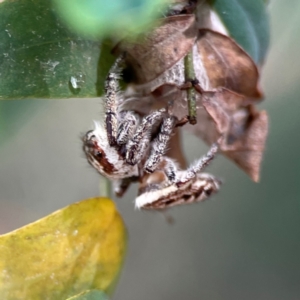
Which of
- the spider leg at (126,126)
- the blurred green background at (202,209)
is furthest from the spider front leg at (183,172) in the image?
the blurred green background at (202,209)

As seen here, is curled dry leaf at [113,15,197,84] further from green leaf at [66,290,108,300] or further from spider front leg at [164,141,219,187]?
green leaf at [66,290,108,300]

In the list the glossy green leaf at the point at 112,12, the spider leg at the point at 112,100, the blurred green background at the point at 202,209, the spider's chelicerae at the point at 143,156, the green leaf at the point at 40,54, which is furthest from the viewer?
the blurred green background at the point at 202,209

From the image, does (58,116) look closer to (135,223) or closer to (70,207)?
(135,223)

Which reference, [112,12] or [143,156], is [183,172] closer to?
[143,156]

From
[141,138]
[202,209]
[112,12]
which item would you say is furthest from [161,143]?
[202,209]

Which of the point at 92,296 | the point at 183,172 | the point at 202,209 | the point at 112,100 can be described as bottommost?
the point at 202,209

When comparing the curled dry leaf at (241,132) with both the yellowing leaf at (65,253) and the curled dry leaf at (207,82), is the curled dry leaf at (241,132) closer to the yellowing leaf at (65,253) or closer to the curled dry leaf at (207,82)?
the curled dry leaf at (207,82)

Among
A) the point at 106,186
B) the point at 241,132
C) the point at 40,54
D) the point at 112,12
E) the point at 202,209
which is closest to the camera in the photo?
the point at 112,12
